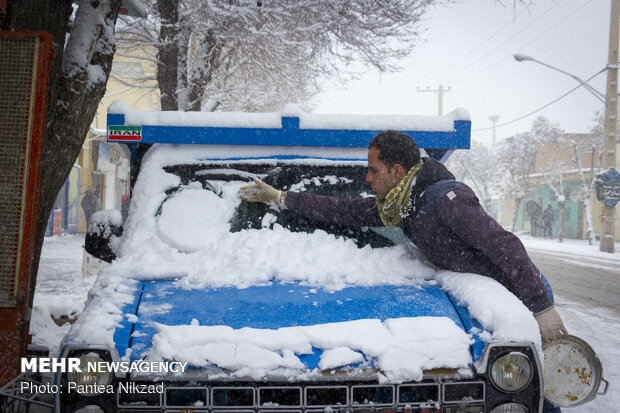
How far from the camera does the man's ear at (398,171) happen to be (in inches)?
110

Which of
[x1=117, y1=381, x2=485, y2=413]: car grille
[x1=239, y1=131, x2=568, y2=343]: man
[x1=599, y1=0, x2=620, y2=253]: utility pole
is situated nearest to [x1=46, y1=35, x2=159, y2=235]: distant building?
[x1=239, y1=131, x2=568, y2=343]: man

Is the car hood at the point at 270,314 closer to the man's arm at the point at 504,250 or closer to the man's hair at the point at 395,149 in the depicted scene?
the man's arm at the point at 504,250

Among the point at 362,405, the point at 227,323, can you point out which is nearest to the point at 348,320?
the point at 362,405

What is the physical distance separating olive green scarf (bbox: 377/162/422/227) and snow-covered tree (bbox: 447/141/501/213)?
37.9 meters

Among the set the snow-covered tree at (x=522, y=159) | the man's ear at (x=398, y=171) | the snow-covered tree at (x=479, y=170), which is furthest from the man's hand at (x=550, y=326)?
the snow-covered tree at (x=479, y=170)

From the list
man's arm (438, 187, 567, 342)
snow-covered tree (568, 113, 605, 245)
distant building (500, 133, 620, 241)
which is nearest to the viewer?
man's arm (438, 187, 567, 342)

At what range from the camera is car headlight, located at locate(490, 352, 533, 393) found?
1.88 m

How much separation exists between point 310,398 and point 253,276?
33.2 inches

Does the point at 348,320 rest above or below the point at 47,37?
below

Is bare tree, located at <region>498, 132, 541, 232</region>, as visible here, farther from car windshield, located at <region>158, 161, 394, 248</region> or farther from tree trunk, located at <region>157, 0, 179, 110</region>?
car windshield, located at <region>158, 161, 394, 248</region>

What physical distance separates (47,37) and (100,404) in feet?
6.94

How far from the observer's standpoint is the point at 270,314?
207 centimetres

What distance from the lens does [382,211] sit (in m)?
2.83

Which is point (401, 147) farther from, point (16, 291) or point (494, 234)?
point (16, 291)
